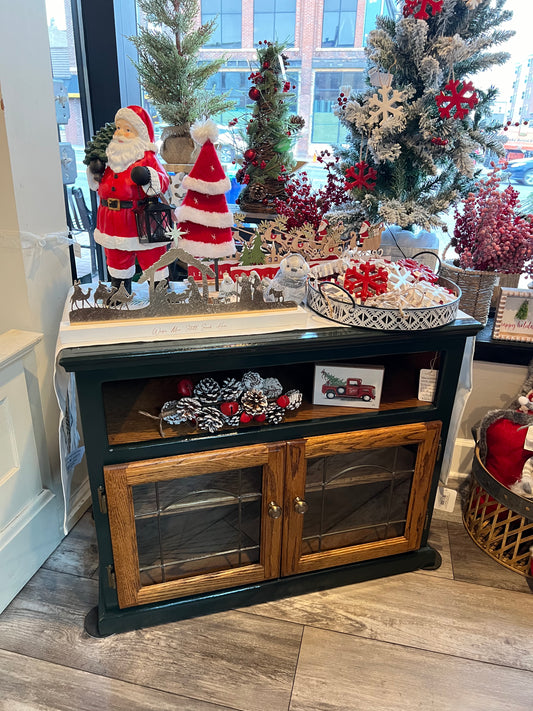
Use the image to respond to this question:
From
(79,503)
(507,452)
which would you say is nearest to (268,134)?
(507,452)

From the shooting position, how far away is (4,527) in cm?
147

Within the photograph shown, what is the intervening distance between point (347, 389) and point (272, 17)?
1.42m

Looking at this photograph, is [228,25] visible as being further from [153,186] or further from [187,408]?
[187,408]

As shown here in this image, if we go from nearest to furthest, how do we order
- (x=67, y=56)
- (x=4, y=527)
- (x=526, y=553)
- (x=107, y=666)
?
1. (x=107, y=666)
2. (x=4, y=527)
3. (x=526, y=553)
4. (x=67, y=56)

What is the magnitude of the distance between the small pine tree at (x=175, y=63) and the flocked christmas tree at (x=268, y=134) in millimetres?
160

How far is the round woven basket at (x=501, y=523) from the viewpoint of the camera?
5.22ft

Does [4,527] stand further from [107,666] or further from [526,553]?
[526,553]

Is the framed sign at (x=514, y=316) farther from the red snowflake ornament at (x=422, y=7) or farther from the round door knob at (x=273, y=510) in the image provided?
the round door knob at (x=273, y=510)

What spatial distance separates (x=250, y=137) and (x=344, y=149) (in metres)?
0.31

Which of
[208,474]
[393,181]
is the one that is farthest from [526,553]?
[393,181]

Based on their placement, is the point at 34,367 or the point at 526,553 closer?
the point at 34,367

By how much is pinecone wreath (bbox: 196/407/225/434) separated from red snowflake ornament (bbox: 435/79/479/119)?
40.8 inches

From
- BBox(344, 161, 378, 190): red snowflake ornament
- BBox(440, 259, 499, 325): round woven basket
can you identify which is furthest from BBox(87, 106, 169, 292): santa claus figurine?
BBox(440, 259, 499, 325): round woven basket

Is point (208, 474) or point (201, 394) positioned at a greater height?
point (201, 394)
